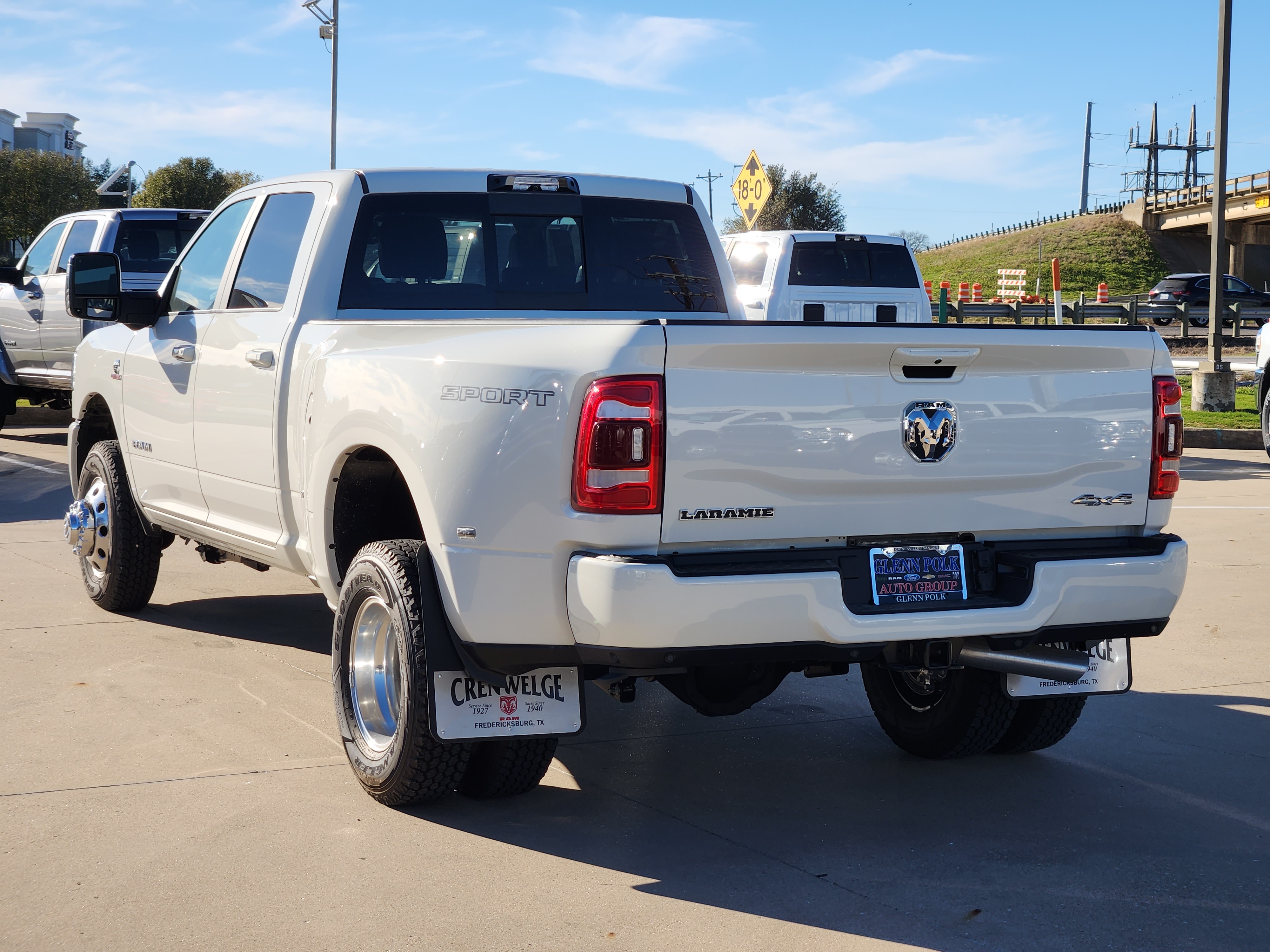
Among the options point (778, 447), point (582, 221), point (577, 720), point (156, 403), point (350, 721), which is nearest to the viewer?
point (778, 447)

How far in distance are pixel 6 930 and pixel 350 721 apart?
1.35 m

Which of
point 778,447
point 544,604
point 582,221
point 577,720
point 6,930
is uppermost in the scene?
point 582,221

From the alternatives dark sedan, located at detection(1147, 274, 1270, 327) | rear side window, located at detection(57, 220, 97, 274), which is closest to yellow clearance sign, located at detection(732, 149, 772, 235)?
rear side window, located at detection(57, 220, 97, 274)

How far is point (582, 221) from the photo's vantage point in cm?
593

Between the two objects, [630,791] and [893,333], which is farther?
[630,791]

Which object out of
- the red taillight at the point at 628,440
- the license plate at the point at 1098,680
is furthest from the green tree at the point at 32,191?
the red taillight at the point at 628,440

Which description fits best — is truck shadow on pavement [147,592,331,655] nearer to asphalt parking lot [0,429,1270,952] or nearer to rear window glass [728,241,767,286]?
asphalt parking lot [0,429,1270,952]

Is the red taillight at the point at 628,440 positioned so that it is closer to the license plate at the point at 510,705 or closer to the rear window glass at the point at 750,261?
the license plate at the point at 510,705

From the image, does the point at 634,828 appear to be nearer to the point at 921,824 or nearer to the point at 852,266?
the point at 921,824

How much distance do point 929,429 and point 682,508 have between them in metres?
0.79

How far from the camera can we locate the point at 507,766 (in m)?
4.45

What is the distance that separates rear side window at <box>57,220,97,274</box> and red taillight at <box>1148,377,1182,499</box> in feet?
40.6

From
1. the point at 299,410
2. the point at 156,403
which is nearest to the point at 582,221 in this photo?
the point at 299,410

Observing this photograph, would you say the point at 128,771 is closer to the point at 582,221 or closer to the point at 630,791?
the point at 630,791
